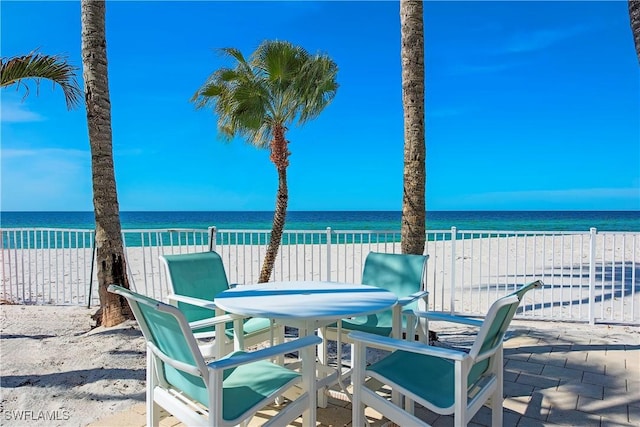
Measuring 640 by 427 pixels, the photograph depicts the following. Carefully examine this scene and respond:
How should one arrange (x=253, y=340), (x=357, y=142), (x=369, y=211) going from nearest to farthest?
(x=253, y=340), (x=357, y=142), (x=369, y=211)

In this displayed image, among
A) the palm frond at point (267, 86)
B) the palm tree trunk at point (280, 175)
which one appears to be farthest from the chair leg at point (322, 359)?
the palm frond at point (267, 86)

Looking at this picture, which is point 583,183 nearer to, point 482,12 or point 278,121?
point 482,12

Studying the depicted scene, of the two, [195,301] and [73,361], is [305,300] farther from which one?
[73,361]

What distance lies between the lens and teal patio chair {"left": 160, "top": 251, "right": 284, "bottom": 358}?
289 cm

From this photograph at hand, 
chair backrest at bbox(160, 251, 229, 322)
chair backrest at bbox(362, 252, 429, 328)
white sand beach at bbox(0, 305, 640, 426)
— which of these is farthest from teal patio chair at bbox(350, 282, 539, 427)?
chair backrest at bbox(160, 251, 229, 322)

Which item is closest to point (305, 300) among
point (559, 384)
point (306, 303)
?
point (306, 303)

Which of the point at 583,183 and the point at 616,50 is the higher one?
the point at 616,50

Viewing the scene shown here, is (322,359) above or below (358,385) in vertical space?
below

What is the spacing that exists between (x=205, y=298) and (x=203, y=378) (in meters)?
1.70

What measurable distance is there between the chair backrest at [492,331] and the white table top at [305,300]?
2.11 ft

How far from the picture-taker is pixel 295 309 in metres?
2.42

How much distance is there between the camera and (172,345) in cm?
179

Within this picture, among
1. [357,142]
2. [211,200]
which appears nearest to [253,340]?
[357,142]

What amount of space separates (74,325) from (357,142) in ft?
103
